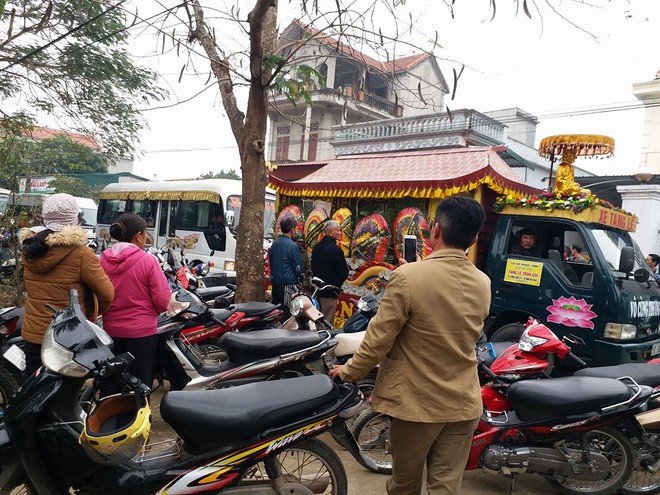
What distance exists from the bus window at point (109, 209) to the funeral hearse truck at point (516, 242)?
817cm

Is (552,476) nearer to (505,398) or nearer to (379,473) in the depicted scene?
(505,398)

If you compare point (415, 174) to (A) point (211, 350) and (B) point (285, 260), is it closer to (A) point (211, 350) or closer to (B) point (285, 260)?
(B) point (285, 260)

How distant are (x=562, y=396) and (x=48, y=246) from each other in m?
3.06

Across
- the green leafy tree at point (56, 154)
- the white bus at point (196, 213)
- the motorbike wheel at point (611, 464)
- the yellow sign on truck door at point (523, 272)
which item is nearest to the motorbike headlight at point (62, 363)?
the motorbike wheel at point (611, 464)

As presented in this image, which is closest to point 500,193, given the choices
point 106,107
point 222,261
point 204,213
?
point 222,261

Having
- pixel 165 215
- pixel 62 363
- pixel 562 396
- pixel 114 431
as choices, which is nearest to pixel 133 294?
pixel 62 363

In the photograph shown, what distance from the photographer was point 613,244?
527 cm

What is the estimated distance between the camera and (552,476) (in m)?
3.17

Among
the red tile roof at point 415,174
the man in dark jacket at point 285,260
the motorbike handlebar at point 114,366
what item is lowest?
the motorbike handlebar at point 114,366

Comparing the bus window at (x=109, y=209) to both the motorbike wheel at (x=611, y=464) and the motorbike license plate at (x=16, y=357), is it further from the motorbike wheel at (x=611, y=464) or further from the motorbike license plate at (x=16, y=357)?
the motorbike wheel at (x=611, y=464)

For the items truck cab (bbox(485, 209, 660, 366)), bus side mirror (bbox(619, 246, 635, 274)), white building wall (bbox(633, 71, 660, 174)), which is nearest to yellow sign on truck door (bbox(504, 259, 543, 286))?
truck cab (bbox(485, 209, 660, 366))

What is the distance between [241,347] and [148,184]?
9971mm

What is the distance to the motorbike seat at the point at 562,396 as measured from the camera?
117 inches

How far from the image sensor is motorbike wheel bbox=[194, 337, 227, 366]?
4.78m
